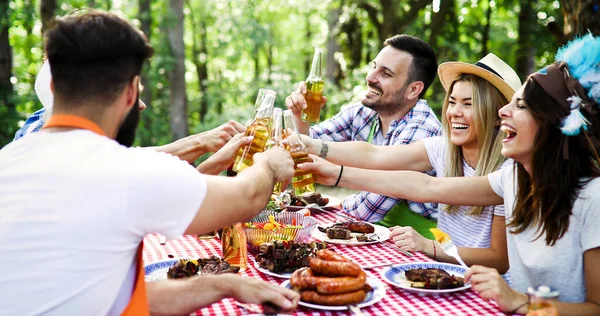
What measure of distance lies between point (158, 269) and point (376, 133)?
2780 mm

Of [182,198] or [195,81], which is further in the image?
[195,81]

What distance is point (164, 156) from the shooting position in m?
1.75

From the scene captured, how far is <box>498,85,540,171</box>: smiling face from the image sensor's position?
103 inches

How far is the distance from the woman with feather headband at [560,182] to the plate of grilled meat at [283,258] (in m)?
0.68

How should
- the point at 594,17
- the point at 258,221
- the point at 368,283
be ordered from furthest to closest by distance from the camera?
the point at 594,17 → the point at 258,221 → the point at 368,283

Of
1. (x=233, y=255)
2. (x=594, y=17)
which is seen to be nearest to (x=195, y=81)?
(x=594, y=17)

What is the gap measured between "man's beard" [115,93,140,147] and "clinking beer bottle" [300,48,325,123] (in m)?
1.77

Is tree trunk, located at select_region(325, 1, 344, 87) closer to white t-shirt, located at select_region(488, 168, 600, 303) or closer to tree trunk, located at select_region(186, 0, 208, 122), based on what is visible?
tree trunk, located at select_region(186, 0, 208, 122)

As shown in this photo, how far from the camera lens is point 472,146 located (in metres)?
3.72

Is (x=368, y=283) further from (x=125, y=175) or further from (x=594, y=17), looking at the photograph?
(x=594, y=17)

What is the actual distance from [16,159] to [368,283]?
1.32 m

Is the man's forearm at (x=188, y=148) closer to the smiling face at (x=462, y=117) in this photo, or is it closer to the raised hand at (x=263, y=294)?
the smiling face at (x=462, y=117)

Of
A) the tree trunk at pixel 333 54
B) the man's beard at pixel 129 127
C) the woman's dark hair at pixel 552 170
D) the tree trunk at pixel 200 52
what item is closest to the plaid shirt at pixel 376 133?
the woman's dark hair at pixel 552 170

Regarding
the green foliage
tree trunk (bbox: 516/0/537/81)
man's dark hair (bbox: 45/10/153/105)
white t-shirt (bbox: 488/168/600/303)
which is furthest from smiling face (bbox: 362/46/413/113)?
tree trunk (bbox: 516/0/537/81)
